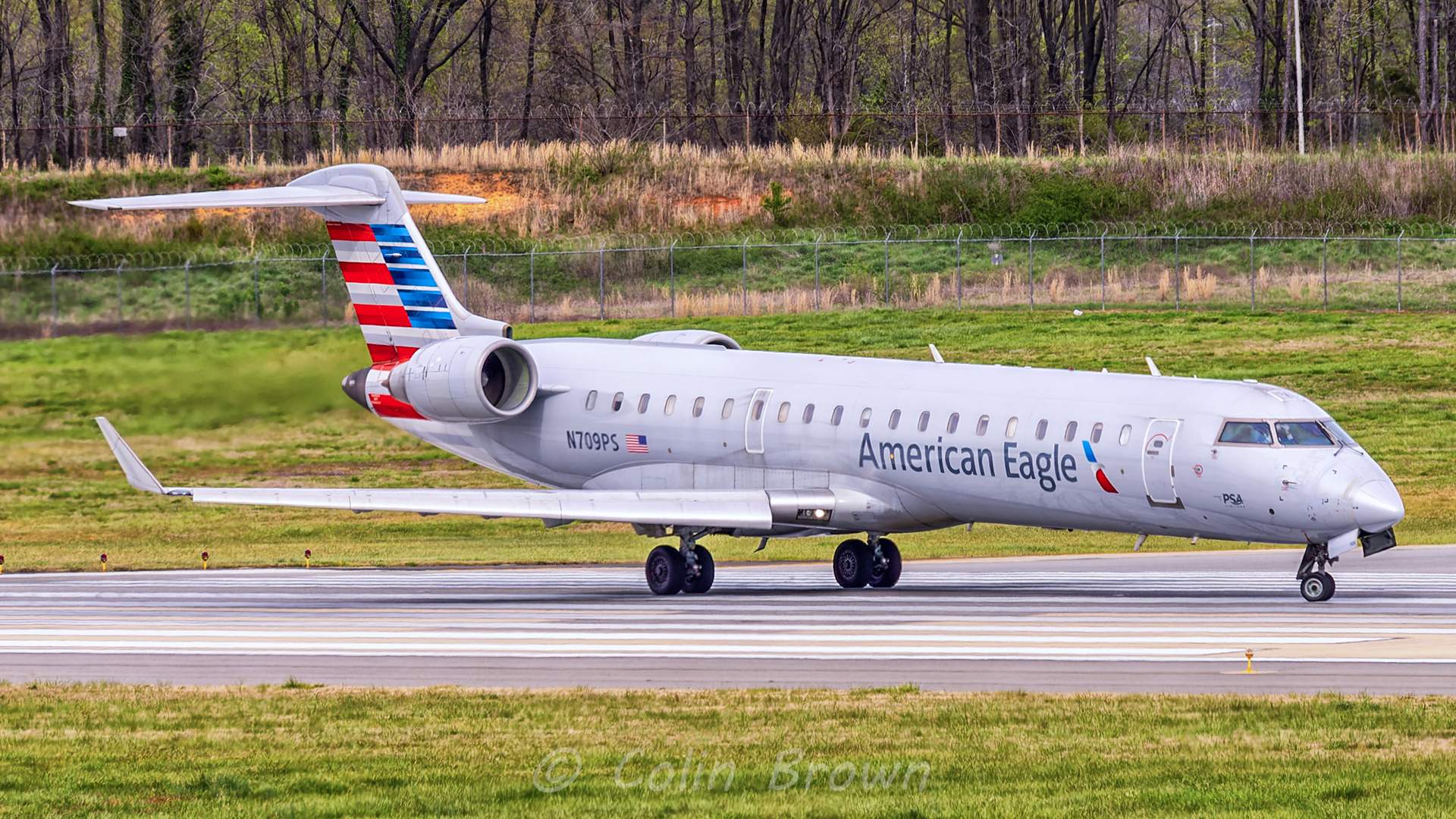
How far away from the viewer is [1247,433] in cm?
2467

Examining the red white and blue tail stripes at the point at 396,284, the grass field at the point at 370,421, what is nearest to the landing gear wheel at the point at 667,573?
the red white and blue tail stripes at the point at 396,284

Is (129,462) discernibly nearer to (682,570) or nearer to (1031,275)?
(682,570)

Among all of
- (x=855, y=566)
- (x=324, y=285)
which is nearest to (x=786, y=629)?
(x=855, y=566)

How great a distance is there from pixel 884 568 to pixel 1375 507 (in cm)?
822

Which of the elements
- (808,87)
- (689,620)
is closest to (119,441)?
(689,620)

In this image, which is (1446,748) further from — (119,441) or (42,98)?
(42,98)

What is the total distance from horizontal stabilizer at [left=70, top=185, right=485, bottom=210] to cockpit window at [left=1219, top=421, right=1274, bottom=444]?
547 inches

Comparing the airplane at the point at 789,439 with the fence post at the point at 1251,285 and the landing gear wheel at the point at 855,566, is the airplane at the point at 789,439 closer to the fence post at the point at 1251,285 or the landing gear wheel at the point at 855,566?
the landing gear wheel at the point at 855,566

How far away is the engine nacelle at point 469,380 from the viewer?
102 feet

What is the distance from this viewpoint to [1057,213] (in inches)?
2623

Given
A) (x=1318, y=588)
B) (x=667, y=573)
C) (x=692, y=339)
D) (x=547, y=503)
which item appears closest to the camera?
(x=1318, y=588)

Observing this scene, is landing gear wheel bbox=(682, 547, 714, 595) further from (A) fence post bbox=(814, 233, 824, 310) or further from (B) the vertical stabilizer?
(A) fence post bbox=(814, 233, 824, 310)

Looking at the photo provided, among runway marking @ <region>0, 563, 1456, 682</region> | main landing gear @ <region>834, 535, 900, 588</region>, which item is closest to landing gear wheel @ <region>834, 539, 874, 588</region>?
main landing gear @ <region>834, 535, 900, 588</region>

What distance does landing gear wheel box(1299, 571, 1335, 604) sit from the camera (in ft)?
80.0
